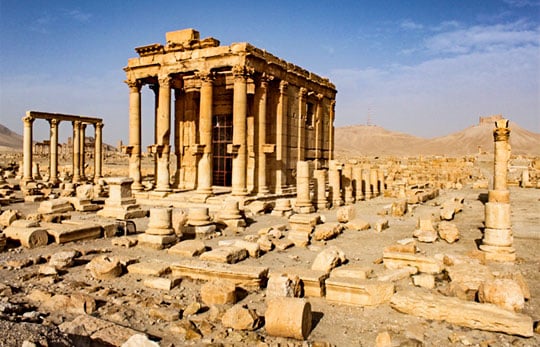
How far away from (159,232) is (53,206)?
5177 mm

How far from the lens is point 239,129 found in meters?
16.3

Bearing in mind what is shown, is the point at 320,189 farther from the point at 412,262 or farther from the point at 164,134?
the point at 412,262

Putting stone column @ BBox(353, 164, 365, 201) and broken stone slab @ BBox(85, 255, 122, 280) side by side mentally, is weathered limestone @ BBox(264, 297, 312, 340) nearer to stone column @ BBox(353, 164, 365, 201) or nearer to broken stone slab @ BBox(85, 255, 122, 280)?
broken stone slab @ BBox(85, 255, 122, 280)

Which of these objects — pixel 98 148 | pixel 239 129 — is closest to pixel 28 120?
pixel 98 148

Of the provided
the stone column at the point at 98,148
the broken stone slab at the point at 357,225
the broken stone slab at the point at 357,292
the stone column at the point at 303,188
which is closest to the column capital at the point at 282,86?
the stone column at the point at 303,188

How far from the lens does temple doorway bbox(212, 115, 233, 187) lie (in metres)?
19.5

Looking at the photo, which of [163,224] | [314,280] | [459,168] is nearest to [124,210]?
[163,224]

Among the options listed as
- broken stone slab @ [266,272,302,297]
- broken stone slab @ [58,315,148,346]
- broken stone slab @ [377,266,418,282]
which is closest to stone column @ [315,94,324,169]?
broken stone slab @ [377,266,418,282]

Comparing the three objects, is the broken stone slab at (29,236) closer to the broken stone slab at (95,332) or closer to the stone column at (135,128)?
the broken stone slab at (95,332)

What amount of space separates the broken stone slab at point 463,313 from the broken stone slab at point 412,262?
1913 mm

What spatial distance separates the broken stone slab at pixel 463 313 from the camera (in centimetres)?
493

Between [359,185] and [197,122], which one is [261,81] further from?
[359,185]

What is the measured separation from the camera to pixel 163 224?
998 centimetres

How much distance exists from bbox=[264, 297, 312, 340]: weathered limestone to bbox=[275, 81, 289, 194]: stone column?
512 inches
